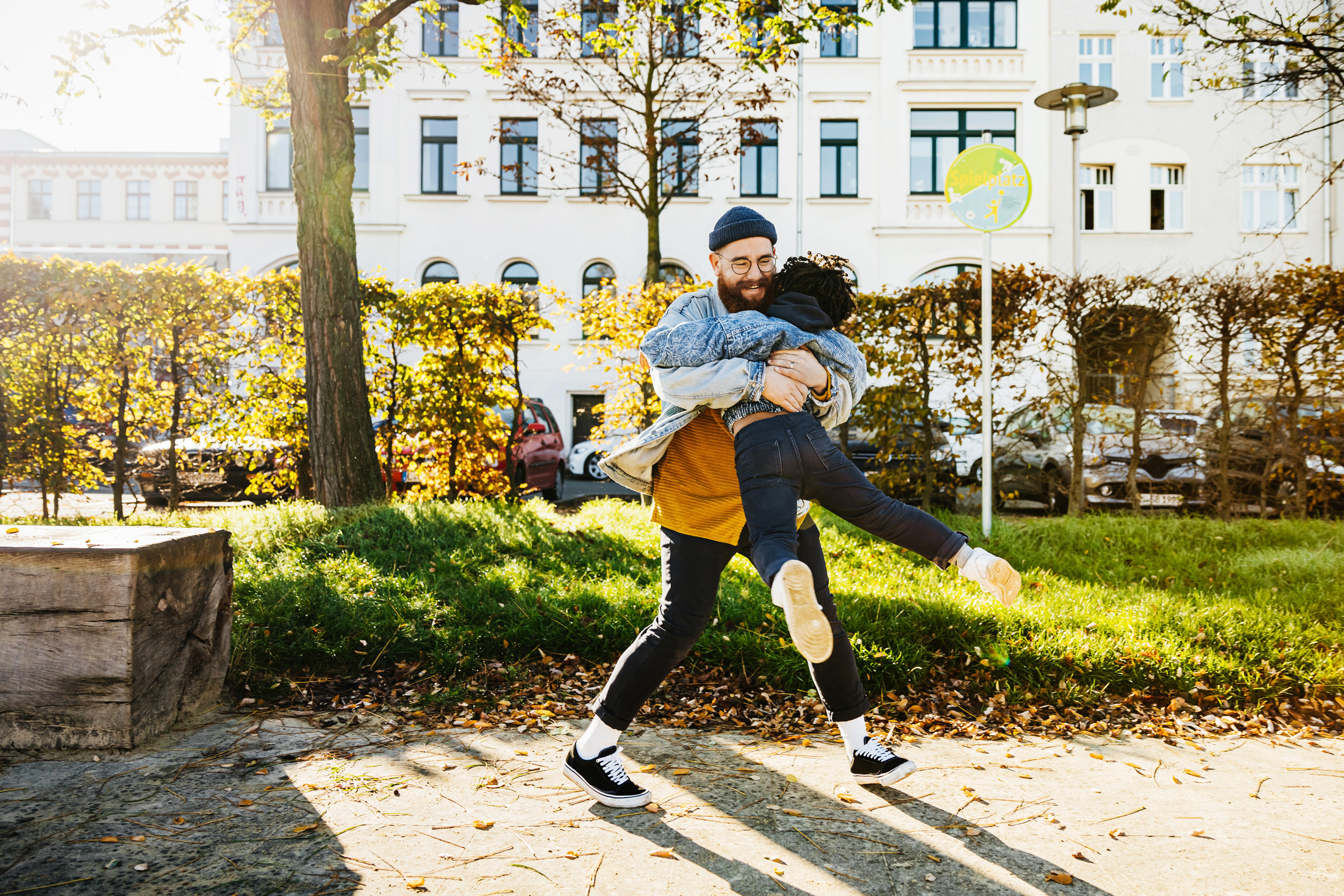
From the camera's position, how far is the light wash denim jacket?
2779 millimetres

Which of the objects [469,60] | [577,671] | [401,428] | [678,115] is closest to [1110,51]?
[678,115]

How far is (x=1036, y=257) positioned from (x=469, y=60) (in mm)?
15296

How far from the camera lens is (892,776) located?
312 centimetres

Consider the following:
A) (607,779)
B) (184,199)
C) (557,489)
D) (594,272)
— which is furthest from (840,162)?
(184,199)

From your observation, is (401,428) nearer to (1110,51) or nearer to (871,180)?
(871,180)

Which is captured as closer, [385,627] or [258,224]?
[385,627]

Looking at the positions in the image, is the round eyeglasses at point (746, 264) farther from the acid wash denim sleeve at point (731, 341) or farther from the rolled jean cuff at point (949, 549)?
the rolled jean cuff at point (949, 549)

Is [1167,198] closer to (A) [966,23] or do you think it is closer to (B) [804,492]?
(A) [966,23]

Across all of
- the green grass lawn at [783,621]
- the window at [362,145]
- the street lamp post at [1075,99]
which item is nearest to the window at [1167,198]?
the street lamp post at [1075,99]

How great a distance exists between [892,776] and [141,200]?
2353 inches

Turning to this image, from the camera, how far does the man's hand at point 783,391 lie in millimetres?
2773

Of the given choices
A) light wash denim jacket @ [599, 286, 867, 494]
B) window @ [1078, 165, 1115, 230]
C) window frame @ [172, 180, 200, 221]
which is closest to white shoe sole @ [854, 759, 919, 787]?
light wash denim jacket @ [599, 286, 867, 494]

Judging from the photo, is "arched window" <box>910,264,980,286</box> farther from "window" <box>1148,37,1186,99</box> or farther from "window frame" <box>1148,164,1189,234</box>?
"window" <box>1148,37,1186,99</box>

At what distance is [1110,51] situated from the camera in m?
23.2
